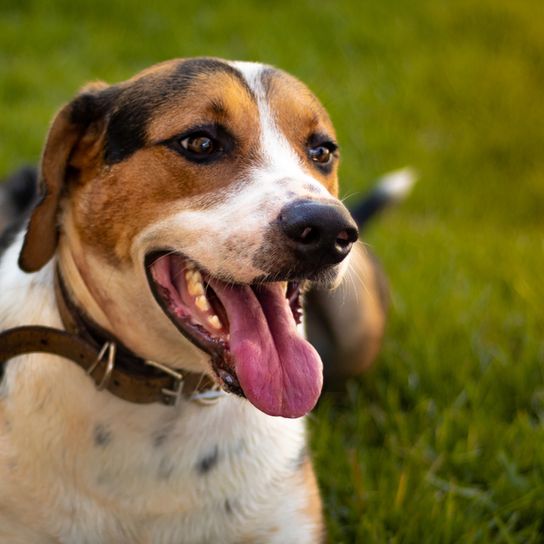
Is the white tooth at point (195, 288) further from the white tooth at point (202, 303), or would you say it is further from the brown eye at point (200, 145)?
the brown eye at point (200, 145)

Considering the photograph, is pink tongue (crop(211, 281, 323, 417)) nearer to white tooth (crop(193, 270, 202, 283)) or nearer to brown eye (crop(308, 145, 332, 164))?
white tooth (crop(193, 270, 202, 283))

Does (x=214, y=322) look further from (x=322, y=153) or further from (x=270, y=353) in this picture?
(x=322, y=153)

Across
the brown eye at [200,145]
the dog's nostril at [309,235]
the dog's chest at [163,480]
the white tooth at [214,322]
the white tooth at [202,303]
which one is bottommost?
the dog's chest at [163,480]

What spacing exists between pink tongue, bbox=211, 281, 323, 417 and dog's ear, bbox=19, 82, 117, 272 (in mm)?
608

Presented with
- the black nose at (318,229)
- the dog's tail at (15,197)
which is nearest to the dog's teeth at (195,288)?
the black nose at (318,229)

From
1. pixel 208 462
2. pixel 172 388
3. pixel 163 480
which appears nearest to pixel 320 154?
pixel 172 388

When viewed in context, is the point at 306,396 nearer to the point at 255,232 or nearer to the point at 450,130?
the point at 255,232

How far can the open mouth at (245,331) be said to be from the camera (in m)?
2.67

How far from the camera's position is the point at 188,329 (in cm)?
273

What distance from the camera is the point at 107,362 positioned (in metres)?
2.86

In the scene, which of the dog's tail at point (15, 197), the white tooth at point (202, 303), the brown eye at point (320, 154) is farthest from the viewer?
the dog's tail at point (15, 197)

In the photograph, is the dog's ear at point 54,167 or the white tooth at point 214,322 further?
the dog's ear at point 54,167

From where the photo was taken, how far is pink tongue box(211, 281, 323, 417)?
2.66 metres

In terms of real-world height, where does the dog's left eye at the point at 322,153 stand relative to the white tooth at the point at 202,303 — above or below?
above
